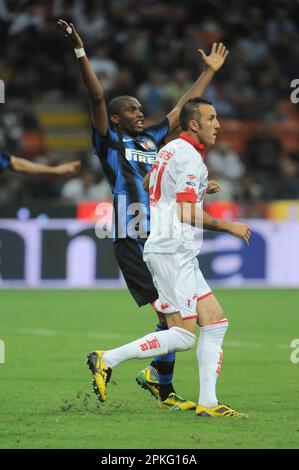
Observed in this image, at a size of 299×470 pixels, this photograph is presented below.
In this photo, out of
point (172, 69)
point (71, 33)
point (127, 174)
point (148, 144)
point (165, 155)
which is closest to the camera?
point (165, 155)

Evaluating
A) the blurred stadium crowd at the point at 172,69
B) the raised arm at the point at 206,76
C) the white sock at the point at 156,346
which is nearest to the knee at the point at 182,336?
the white sock at the point at 156,346

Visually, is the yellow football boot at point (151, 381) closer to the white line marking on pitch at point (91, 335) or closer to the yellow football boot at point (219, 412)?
the yellow football boot at point (219, 412)

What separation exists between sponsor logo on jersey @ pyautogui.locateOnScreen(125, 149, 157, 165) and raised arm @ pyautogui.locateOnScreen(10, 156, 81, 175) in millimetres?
864

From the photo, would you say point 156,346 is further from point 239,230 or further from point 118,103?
point 118,103

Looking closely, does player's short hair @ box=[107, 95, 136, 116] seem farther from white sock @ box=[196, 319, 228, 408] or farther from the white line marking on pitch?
the white line marking on pitch

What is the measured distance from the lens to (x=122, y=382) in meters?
9.36

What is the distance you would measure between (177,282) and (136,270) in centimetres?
78

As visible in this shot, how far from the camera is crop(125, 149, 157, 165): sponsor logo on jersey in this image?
8352mm

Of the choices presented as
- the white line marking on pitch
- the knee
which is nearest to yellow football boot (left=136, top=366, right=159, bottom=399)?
the knee

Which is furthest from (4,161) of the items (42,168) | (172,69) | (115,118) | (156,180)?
(172,69)

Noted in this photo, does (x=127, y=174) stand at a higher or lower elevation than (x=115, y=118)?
lower

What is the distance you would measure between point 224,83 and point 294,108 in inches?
64.1
